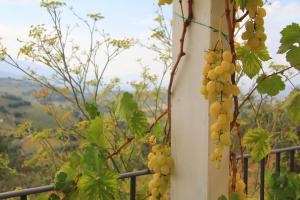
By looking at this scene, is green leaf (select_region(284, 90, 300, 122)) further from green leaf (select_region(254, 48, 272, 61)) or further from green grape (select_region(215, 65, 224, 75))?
green grape (select_region(215, 65, 224, 75))

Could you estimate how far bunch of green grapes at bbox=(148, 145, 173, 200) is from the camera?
1000mm

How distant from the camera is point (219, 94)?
0.86 meters

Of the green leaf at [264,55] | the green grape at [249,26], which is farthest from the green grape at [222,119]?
the green leaf at [264,55]

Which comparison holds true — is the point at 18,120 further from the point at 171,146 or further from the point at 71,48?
the point at 171,146

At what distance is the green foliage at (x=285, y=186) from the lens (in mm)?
1548

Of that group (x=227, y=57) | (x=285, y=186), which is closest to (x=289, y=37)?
(x=227, y=57)

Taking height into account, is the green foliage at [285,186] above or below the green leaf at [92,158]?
below

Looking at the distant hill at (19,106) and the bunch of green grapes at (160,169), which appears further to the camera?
the distant hill at (19,106)

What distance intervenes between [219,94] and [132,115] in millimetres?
229

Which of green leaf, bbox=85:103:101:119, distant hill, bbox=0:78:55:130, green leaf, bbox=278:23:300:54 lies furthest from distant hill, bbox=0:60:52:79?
green leaf, bbox=278:23:300:54

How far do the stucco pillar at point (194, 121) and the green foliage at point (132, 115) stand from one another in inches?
3.1

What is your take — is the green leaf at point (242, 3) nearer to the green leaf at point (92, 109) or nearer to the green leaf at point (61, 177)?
the green leaf at point (92, 109)

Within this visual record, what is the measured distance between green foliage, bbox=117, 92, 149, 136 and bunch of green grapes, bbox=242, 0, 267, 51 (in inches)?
11.6

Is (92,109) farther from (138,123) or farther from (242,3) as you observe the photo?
(242,3)
